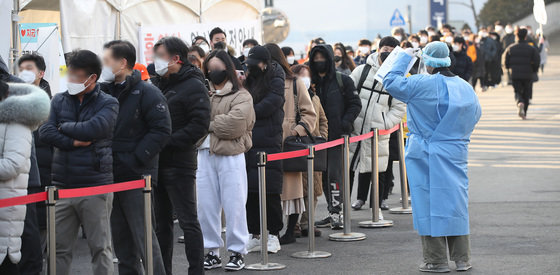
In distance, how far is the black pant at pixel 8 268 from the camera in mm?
6172

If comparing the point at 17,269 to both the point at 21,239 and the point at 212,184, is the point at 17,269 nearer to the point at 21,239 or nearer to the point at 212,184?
the point at 21,239

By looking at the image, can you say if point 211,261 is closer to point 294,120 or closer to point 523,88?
point 294,120

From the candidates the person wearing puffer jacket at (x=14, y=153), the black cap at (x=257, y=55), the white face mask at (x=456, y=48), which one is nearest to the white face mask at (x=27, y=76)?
the person wearing puffer jacket at (x=14, y=153)

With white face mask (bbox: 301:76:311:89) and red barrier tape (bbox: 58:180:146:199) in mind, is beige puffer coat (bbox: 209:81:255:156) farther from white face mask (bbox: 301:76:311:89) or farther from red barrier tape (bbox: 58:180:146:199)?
white face mask (bbox: 301:76:311:89)

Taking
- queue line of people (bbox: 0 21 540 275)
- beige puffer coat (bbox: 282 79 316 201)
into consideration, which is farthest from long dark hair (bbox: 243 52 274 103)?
beige puffer coat (bbox: 282 79 316 201)

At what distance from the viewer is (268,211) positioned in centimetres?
891

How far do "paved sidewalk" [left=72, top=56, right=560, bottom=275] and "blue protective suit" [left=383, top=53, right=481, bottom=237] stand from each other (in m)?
0.49

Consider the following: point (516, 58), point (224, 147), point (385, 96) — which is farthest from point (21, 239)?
point (516, 58)

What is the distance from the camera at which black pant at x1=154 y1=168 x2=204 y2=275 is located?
7.34 m

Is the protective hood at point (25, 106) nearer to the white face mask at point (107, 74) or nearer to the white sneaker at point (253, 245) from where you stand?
the white face mask at point (107, 74)

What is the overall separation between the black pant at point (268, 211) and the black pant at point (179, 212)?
150 cm

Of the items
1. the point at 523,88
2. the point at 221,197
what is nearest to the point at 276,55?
the point at 221,197

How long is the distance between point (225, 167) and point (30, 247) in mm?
2111

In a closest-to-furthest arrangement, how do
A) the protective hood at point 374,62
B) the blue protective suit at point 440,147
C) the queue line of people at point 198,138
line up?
the queue line of people at point 198,138 → the blue protective suit at point 440,147 → the protective hood at point 374,62
